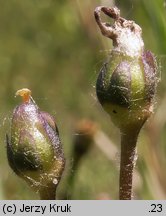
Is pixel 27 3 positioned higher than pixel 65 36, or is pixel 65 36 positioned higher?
pixel 27 3

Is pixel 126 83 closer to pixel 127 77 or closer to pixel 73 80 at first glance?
pixel 127 77

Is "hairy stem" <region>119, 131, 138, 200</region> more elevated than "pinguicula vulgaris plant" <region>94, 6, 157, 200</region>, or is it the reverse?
"pinguicula vulgaris plant" <region>94, 6, 157, 200</region>

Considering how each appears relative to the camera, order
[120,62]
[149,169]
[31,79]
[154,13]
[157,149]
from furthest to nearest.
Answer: [31,79]
[157,149]
[149,169]
[154,13]
[120,62]

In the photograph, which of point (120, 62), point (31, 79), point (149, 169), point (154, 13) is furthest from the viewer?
point (31, 79)

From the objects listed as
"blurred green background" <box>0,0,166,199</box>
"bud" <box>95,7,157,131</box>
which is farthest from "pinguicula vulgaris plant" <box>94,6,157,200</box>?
"blurred green background" <box>0,0,166,199</box>

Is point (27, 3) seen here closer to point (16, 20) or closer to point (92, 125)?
point (16, 20)

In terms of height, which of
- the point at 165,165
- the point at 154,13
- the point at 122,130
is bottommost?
the point at 165,165

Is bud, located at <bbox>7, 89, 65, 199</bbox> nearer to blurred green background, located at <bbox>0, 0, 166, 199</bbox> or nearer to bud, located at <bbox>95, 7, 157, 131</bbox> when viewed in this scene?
bud, located at <bbox>95, 7, 157, 131</bbox>

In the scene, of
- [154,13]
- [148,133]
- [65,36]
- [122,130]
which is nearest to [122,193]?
[122,130]
